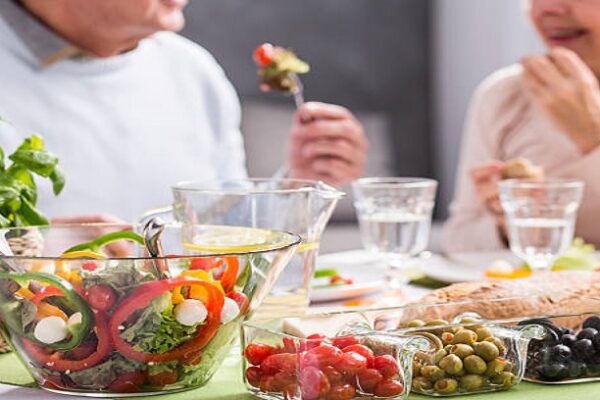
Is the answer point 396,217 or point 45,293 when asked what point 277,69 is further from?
point 45,293

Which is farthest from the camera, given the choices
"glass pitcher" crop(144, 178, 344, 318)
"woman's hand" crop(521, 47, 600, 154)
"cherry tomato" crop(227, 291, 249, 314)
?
"woman's hand" crop(521, 47, 600, 154)

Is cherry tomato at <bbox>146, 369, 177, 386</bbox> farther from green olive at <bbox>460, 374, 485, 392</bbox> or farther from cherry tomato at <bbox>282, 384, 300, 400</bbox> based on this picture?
green olive at <bbox>460, 374, 485, 392</bbox>

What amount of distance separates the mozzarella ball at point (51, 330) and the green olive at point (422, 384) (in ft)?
1.02

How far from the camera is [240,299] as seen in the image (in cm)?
99

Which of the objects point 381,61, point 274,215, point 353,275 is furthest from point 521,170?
point 381,61

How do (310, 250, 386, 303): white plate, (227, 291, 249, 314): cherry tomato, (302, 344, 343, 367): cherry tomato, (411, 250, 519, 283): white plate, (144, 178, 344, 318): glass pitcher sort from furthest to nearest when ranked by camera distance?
(411, 250, 519, 283): white plate, (310, 250, 386, 303): white plate, (144, 178, 344, 318): glass pitcher, (227, 291, 249, 314): cherry tomato, (302, 344, 343, 367): cherry tomato

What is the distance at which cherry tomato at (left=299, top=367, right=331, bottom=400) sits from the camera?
883 millimetres

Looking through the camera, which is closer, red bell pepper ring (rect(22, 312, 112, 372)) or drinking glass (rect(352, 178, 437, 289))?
red bell pepper ring (rect(22, 312, 112, 372))

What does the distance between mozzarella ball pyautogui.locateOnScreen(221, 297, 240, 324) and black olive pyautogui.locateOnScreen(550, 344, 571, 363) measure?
30 centimetres

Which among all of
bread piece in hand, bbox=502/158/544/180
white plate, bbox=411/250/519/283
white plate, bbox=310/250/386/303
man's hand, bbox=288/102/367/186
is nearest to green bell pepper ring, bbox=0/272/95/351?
white plate, bbox=310/250/386/303

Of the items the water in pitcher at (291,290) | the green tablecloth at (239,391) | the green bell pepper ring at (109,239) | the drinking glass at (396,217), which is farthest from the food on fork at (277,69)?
the green tablecloth at (239,391)

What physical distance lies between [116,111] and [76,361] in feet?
4.33

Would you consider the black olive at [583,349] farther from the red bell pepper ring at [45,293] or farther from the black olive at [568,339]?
the red bell pepper ring at [45,293]

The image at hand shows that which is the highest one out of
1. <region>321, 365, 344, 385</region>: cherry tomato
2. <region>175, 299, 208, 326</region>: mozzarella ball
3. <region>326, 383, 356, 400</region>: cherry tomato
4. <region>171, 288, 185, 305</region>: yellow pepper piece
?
<region>171, 288, 185, 305</region>: yellow pepper piece
